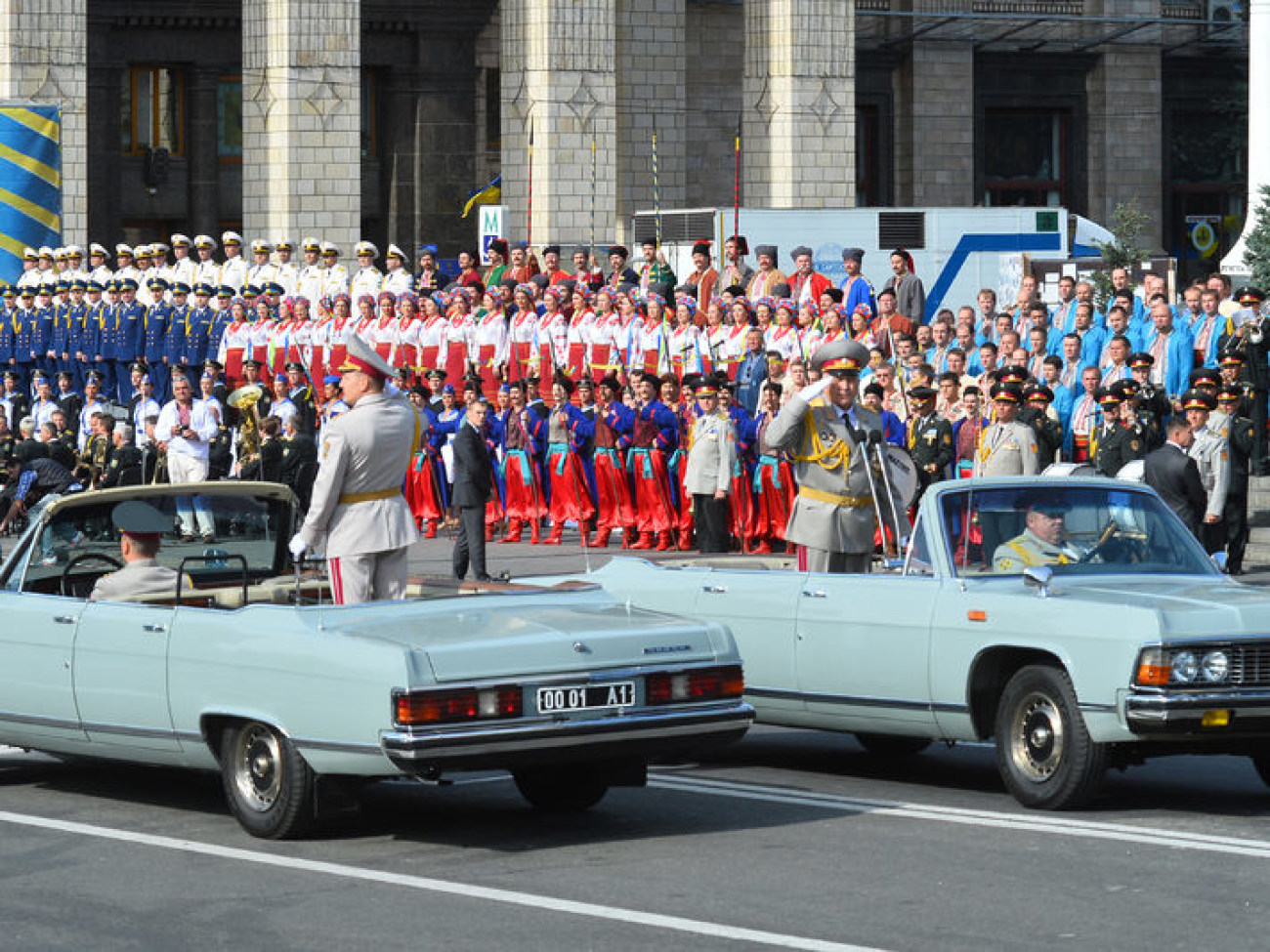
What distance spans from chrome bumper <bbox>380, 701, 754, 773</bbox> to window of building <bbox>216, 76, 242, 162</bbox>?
43.9 m

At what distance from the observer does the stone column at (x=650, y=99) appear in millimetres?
51156

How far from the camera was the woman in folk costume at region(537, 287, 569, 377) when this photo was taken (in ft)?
96.2

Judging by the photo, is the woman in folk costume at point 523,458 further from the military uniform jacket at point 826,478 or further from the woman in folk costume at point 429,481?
the military uniform jacket at point 826,478

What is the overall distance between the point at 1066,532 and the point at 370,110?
43.4 m

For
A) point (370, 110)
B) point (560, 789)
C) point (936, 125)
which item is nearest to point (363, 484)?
point (560, 789)

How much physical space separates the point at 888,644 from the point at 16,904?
4.22 metres

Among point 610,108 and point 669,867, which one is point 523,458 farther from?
point 610,108

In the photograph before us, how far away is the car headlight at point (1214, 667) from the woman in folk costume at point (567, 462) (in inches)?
627

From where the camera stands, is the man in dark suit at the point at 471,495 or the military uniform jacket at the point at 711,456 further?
the military uniform jacket at the point at 711,456

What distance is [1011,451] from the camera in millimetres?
19516

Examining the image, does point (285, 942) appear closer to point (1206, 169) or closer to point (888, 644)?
point (888, 644)

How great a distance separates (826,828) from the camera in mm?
10625

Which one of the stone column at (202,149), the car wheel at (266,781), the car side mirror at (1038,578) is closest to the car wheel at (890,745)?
the car side mirror at (1038,578)

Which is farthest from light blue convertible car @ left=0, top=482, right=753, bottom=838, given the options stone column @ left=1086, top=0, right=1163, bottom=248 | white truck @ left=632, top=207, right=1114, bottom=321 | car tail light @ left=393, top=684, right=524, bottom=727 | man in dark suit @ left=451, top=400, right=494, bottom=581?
stone column @ left=1086, top=0, right=1163, bottom=248
